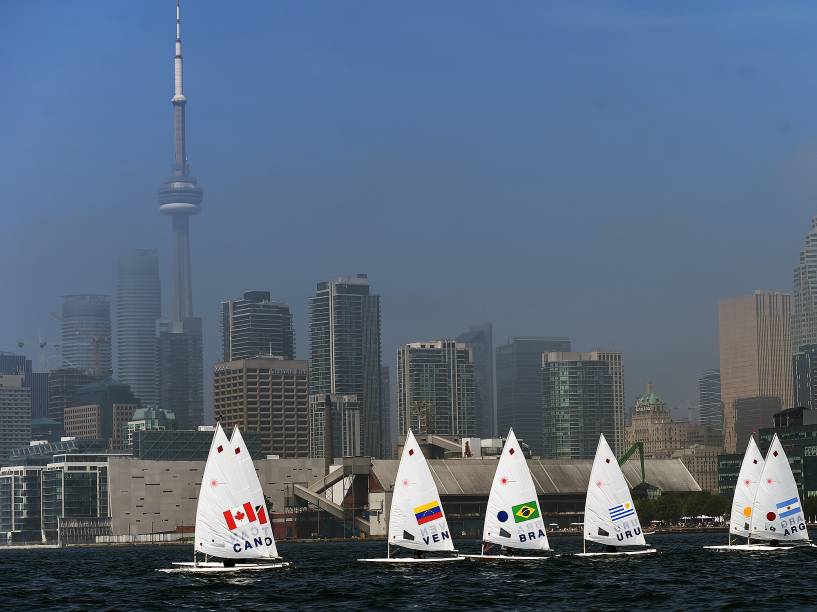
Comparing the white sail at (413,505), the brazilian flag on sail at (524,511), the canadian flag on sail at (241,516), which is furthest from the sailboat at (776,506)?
the canadian flag on sail at (241,516)

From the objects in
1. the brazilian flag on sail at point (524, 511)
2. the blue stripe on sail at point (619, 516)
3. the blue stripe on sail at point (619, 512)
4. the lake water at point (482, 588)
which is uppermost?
the brazilian flag on sail at point (524, 511)

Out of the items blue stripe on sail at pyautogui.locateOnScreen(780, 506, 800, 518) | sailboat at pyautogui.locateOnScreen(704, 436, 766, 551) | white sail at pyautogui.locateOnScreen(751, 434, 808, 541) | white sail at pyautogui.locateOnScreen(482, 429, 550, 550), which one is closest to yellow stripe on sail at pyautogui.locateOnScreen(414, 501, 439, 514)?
white sail at pyautogui.locateOnScreen(482, 429, 550, 550)

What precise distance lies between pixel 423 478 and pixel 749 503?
30158mm

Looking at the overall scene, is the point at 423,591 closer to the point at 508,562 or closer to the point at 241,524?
the point at 241,524

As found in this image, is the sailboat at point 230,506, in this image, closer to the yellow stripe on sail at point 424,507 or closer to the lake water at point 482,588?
the lake water at point 482,588

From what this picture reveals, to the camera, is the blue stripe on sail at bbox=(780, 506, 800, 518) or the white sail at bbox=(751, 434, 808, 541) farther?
the blue stripe on sail at bbox=(780, 506, 800, 518)

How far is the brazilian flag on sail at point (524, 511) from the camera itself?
346 feet

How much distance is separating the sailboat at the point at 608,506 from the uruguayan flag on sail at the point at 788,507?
13195mm

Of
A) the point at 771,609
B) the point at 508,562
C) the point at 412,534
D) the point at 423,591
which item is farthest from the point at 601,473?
the point at 771,609

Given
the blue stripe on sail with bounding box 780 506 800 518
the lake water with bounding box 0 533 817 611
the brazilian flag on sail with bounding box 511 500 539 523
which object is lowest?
the lake water with bounding box 0 533 817 611

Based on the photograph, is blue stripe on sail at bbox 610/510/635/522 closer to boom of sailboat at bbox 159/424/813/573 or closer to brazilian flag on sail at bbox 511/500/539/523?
boom of sailboat at bbox 159/424/813/573

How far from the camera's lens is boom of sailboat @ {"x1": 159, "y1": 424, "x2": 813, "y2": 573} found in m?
96.4

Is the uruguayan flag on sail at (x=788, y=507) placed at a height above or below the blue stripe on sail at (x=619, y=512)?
below

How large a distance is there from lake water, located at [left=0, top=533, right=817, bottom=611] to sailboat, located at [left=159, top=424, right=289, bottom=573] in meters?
2.26
